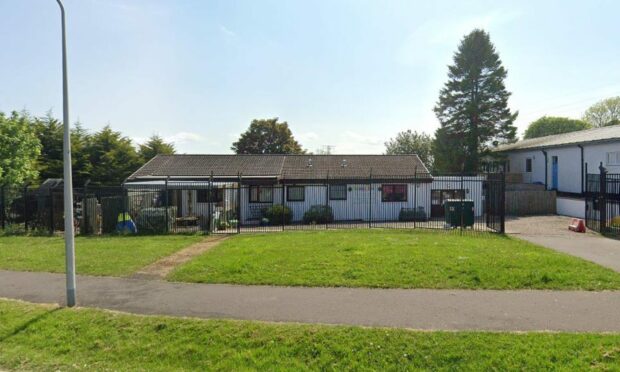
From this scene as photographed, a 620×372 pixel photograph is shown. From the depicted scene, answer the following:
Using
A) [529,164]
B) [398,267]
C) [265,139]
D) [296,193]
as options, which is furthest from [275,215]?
[265,139]

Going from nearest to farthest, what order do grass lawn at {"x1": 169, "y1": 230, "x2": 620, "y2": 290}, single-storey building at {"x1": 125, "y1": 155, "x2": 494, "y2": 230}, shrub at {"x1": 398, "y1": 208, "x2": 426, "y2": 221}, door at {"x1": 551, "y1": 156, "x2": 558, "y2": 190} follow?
grass lawn at {"x1": 169, "y1": 230, "x2": 620, "y2": 290}
shrub at {"x1": 398, "y1": 208, "x2": 426, "y2": 221}
single-storey building at {"x1": 125, "y1": 155, "x2": 494, "y2": 230}
door at {"x1": 551, "y1": 156, "x2": 558, "y2": 190}

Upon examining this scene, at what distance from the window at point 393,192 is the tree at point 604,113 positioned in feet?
145

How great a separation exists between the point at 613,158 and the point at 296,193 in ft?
61.8

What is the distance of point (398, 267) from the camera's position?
848cm

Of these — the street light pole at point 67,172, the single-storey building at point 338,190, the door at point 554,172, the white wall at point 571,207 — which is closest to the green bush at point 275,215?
the single-storey building at point 338,190

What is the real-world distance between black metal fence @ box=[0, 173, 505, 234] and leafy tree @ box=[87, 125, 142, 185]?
9610mm

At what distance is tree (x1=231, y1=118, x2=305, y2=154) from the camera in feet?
159

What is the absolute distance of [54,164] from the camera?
2895 centimetres

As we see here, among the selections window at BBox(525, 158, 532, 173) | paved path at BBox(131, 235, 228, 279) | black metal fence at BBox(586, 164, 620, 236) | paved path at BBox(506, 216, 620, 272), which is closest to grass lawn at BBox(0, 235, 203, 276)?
paved path at BBox(131, 235, 228, 279)

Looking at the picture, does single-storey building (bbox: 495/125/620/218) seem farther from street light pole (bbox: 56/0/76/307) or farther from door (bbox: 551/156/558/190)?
street light pole (bbox: 56/0/76/307)

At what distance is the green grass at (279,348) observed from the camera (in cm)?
445

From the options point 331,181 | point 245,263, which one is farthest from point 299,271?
point 331,181

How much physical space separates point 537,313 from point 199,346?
4.88 meters

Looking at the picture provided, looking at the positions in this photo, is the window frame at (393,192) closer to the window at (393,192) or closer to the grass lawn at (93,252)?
the window at (393,192)
